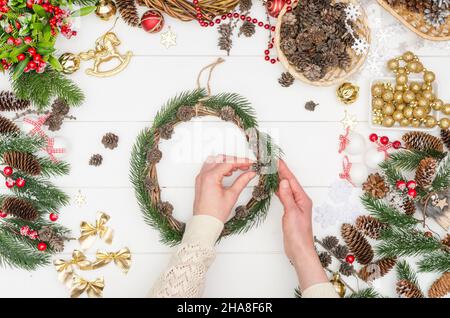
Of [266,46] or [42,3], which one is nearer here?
[42,3]

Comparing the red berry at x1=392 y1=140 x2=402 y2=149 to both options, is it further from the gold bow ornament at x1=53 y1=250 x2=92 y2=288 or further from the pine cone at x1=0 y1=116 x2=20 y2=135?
the pine cone at x1=0 y1=116 x2=20 y2=135

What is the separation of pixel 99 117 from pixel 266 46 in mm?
567

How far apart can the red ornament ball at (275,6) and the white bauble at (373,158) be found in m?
0.51

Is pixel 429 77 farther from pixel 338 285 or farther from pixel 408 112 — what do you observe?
pixel 338 285

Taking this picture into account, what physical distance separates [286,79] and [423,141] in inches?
17.7

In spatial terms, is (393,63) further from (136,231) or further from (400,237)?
(136,231)

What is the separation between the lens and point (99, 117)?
147 centimetres

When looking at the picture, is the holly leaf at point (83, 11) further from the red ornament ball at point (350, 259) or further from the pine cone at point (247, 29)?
the red ornament ball at point (350, 259)

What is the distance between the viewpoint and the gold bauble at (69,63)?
1.44 metres

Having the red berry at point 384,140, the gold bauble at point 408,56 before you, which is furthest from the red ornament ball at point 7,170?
the gold bauble at point 408,56
